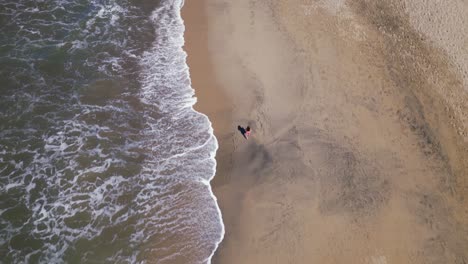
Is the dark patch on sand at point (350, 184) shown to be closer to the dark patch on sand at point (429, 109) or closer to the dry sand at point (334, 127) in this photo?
the dry sand at point (334, 127)

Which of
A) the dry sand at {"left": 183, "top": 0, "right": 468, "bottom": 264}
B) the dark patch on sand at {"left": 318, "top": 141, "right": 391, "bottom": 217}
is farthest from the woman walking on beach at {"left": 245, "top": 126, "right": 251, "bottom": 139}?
the dark patch on sand at {"left": 318, "top": 141, "right": 391, "bottom": 217}

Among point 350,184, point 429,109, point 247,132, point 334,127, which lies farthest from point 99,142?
point 429,109

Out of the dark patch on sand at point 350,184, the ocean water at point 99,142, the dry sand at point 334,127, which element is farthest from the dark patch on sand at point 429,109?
the ocean water at point 99,142

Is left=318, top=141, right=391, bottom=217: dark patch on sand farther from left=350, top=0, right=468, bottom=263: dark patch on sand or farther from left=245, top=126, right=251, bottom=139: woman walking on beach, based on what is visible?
left=245, top=126, right=251, bottom=139: woman walking on beach

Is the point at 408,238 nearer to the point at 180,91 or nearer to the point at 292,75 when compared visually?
the point at 292,75

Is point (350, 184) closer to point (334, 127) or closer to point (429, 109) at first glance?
point (334, 127)
